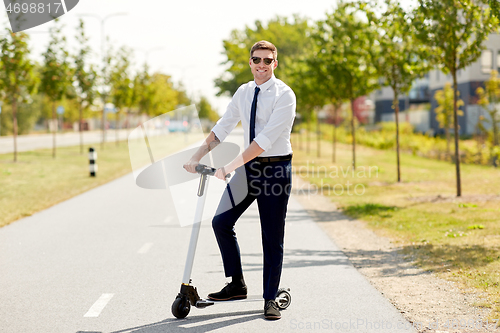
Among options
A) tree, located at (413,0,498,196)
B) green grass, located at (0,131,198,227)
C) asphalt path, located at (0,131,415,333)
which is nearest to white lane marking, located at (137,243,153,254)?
asphalt path, located at (0,131,415,333)

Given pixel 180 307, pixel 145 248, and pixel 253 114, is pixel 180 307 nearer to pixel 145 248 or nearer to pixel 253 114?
pixel 253 114

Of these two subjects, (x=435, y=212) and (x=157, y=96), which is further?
(x=157, y=96)

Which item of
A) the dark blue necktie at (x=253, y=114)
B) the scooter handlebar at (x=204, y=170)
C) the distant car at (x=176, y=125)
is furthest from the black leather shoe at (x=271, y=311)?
the distant car at (x=176, y=125)

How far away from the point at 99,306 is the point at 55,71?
70.9 feet

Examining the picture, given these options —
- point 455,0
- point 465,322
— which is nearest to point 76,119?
point 455,0

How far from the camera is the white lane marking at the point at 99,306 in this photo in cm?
457

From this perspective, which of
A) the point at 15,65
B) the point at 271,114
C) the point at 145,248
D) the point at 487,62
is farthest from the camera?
the point at 487,62

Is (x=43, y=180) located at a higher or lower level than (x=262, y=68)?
lower

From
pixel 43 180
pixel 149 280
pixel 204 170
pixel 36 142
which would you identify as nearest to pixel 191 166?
pixel 204 170

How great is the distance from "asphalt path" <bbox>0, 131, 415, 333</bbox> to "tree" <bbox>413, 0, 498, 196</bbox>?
15.0ft

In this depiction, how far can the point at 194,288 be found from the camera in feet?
15.0

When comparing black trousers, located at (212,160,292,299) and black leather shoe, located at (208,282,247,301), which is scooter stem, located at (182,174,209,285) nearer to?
black trousers, located at (212,160,292,299)

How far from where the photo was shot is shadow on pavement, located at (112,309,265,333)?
4.21 metres

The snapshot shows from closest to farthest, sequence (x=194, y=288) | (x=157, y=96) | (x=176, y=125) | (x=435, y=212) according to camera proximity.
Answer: (x=194, y=288)
(x=176, y=125)
(x=435, y=212)
(x=157, y=96)
